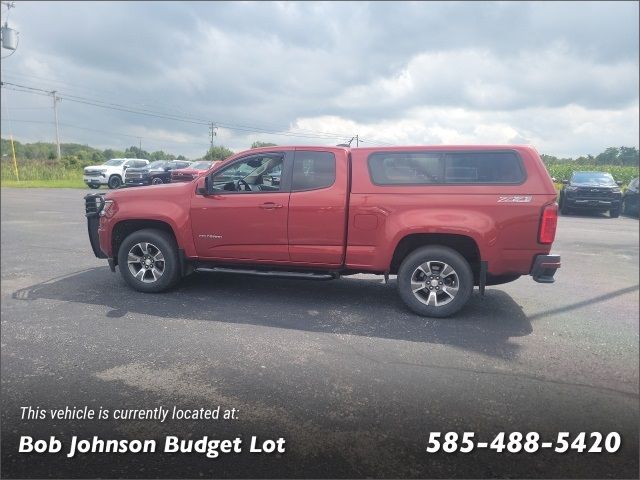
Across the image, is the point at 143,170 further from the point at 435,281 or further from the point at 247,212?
the point at 435,281

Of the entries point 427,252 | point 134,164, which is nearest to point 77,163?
point 134,164

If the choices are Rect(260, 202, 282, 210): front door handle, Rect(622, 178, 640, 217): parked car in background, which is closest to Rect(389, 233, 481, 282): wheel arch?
Rect(260, 202, 282, 210): front door handle

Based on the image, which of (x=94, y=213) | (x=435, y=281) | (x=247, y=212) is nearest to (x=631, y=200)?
(x=435, y=281)

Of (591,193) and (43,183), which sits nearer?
(43,183)

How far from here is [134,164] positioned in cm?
461

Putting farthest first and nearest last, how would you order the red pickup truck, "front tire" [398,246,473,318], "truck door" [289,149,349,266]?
"truck door" [289,149,349,266] → "front tire" [398,246,473,318] → the red pickup truck

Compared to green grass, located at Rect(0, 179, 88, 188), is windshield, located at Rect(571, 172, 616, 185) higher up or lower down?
higher up

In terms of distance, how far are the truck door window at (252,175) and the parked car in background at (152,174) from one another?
456 millimetres

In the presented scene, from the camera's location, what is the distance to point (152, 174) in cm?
511

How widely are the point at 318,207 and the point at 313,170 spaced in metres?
0.46

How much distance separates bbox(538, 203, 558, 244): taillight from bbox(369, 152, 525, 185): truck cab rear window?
1.30 feet

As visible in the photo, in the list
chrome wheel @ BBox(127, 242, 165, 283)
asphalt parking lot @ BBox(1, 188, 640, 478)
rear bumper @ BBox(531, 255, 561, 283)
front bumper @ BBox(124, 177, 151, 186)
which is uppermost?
front bumper @ BBox(124, 177, 151, 186)

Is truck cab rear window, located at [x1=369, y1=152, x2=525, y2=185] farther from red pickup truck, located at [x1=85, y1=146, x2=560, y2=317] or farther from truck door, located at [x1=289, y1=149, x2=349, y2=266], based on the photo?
truck door, located at [x1=289, y1=149, x2=349, y2=266]

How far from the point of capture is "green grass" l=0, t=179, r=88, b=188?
15.2 ft
